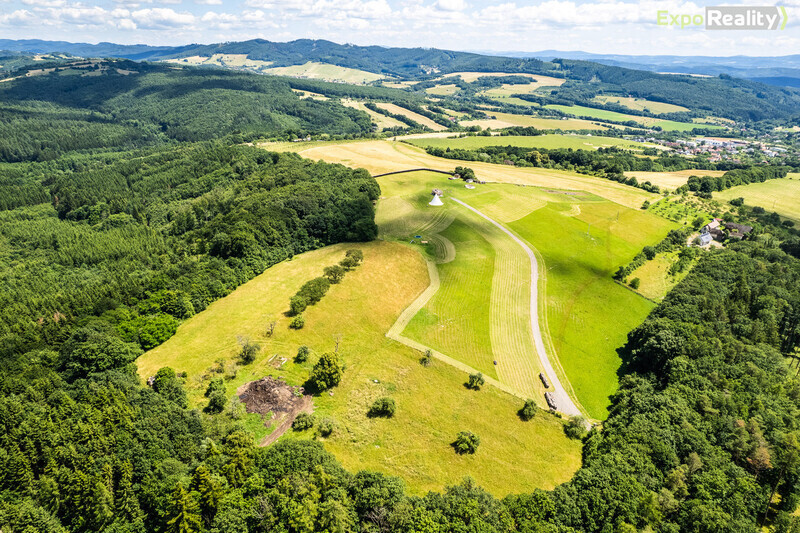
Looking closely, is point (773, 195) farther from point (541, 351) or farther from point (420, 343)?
point (420, 343)

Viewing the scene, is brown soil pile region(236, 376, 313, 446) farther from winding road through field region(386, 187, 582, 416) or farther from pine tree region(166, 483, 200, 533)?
winding road through field region(386, 187, 582, 416)

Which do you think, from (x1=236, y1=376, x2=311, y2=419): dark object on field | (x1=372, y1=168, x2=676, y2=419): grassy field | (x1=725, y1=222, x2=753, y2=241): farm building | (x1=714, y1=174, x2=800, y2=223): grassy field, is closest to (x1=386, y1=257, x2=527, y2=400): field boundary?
(x1=372, y1=168, x2=676, y2=419): grassy field

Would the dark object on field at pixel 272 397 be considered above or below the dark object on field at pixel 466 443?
above

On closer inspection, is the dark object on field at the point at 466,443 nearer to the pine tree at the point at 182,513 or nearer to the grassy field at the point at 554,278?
the grassy field at the point at 554,278

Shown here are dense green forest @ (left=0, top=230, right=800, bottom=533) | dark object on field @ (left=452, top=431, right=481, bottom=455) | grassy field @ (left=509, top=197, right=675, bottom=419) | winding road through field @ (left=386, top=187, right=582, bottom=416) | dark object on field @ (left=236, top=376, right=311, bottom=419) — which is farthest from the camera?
grassy field @ (left=509, top=197, right=675, bottom=419)

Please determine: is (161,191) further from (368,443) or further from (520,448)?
(520,448)

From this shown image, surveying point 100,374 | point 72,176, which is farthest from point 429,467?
point 72,176

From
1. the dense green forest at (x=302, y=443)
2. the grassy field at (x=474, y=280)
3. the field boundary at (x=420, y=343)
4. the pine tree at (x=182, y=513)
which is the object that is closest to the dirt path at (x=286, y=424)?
the dense green forest at (x=302, y=443)
